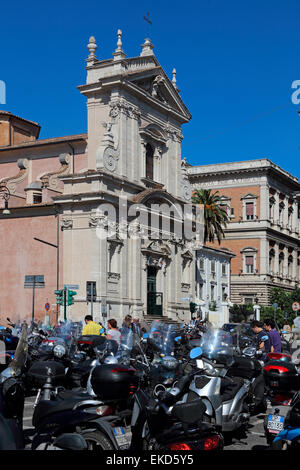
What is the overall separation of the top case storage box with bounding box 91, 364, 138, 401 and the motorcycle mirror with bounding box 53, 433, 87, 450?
845mm

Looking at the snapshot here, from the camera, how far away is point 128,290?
3481 centimetres

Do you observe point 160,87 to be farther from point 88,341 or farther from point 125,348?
point 125,348

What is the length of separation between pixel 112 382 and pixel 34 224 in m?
29.5

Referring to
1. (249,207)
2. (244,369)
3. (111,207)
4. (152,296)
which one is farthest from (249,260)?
→ (244,369)

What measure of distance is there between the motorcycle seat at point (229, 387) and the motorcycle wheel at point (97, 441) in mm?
2922

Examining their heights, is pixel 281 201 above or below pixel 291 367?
above

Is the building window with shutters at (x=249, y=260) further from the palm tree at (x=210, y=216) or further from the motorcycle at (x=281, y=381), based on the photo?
the motorcycle at (x=281, y=381)

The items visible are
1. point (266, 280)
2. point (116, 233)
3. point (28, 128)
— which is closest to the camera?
point (116, 233)

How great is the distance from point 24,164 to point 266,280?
29.2 meters

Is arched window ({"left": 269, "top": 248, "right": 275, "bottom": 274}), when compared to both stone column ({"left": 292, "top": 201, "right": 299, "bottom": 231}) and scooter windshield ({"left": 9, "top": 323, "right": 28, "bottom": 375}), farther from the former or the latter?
scooter windshield ({"left": 9, "top": 323, "right": 28, "bottom": 375})

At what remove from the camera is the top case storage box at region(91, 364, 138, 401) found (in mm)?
6344
